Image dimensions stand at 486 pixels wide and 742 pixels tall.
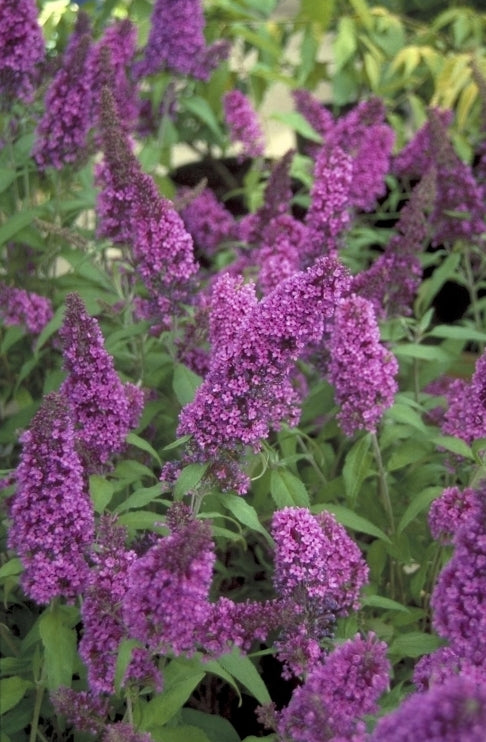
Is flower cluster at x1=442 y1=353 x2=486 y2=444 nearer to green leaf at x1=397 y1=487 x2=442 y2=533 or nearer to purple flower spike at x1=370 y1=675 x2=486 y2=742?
green leaf at x1=397 y1=487 x2=442 y2=533

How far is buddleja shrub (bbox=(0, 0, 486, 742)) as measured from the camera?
1.16 metres

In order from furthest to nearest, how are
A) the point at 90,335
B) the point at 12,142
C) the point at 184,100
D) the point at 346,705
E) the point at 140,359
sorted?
the point at 184,100 → the point at 12,142 → the point at 140,359 → the point at 90,335 → the point at 346,705

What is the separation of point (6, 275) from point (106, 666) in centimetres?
137

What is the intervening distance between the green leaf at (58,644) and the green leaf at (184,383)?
0.44 metres

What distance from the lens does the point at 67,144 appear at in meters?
2.06

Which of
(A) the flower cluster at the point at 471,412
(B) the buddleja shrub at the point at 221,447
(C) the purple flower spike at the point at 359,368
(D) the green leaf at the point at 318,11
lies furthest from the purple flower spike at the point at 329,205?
(D) the green leaf at the point at 318,11

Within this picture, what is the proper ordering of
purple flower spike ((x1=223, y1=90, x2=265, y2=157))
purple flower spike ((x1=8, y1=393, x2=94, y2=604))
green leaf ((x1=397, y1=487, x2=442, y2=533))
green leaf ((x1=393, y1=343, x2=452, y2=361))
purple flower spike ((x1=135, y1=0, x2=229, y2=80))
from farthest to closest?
1. purple flower spike ((x1=223, y1=90, x2=265, y2=157))
2. purple flower spike ((x1=135, y1=0, x2=229, y2=80))
3. green leaf ((x1=393, y1=343, x2=452, y2=361))
4. green leaf ((x1=397, y1=487, x2=442, y2=533))
5. purple flower spike ((x1=8, y1=393, x2=94, y2=604))

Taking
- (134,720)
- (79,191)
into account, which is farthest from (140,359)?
(134,720)

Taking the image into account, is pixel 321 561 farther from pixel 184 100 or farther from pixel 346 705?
pixel 184 100

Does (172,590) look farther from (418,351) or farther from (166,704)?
(418,351)

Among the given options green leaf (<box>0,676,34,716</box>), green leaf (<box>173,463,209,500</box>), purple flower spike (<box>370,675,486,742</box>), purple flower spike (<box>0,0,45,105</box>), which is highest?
purple flower spike (<box>0,0,45,105</box>)

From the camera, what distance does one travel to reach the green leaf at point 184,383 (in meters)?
1.75

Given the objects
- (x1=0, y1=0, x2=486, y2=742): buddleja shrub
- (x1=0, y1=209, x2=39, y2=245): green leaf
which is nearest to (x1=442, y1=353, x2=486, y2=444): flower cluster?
(x1=0, y1=0, x2=486, y2=742): buddleja shrub

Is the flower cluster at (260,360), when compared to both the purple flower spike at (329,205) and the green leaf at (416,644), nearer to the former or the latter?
the green leaf at (416,644)
